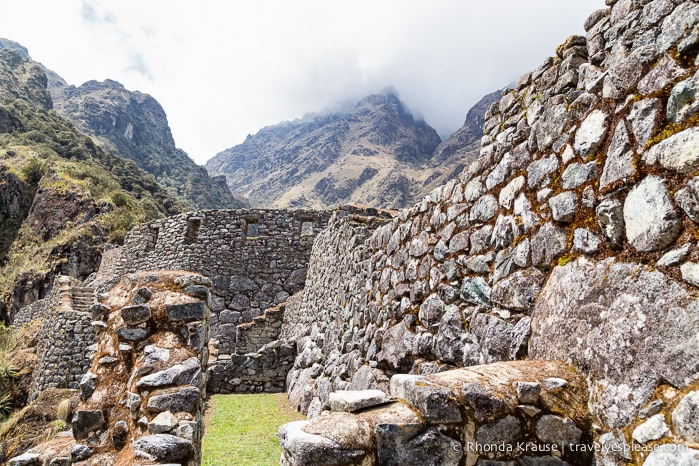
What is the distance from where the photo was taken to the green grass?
5.54m

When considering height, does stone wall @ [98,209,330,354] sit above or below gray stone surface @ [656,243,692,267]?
above

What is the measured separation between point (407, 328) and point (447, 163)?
8577cm

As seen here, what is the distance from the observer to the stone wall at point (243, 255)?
14.9 m

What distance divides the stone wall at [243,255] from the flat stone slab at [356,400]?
1287 cm

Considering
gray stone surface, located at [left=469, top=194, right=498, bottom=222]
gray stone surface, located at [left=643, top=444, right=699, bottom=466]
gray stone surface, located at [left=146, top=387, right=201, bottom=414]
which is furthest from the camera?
gray stone surface, located at [left=469, top=194, right=498, bottom=222]

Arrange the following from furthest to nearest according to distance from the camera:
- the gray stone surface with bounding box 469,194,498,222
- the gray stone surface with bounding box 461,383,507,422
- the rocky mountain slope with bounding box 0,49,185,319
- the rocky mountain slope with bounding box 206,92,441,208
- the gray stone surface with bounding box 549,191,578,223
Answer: the rocky mountain slope with bounding box 206,92,441,208
the rocky mountain slope with bounding box 0,49,185,319
the gray stone surface with bounding box 469,194,498,222
the gray stone surface with bounding box 549,191,578,223
the gray stone surface with bounding box 461,383,507,422

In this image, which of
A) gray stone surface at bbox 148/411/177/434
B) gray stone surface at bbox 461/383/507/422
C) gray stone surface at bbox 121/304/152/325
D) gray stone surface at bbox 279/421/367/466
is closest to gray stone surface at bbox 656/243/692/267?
gray stone surface at bbox 461/383/507/422

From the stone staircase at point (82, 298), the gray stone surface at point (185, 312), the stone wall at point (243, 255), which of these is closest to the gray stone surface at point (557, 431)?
the gray stone surface at point (185, 312)

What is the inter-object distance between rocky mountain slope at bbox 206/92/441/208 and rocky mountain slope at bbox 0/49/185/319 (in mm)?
40345

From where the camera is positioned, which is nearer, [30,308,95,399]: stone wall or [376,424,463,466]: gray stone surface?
[376,424,463,466]: gray stone surface

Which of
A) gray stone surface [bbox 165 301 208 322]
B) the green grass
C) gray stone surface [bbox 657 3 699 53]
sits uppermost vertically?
gray stone surface [bbox 657 3 699 53]

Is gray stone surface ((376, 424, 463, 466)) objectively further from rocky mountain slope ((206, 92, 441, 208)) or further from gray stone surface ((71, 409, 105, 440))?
rocky mountain slope ((206, 92, 441, 208))

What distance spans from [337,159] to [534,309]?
382 feet

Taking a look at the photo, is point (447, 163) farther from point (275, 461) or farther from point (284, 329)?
point (275, 461)
